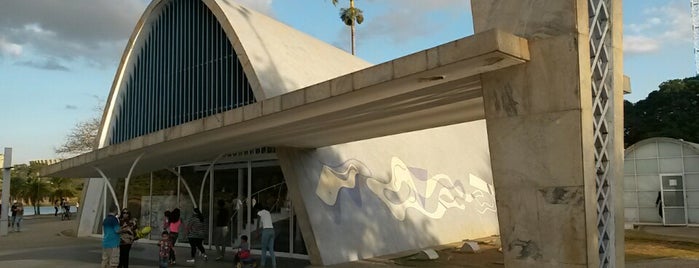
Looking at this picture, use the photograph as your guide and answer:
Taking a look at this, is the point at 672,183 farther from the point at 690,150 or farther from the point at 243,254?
the point at 243,254

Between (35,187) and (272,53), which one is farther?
(35,187)

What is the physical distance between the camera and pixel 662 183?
78.7 feet

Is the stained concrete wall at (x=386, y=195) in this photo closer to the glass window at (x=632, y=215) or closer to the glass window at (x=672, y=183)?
the glass window at (x=632, y=215)

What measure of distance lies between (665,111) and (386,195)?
40539mm

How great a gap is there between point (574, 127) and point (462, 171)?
529 inches

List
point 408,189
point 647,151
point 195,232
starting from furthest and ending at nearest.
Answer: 1. point 647,151
2. point 408,189
3. point 195,232

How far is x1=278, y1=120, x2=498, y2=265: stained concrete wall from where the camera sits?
12.5 metres

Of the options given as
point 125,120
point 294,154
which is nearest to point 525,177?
point 294,154

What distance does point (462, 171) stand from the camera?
19.2 metres

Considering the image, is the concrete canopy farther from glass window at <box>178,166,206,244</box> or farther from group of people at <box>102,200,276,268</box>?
glass window at <box>178,166,206,244</box>

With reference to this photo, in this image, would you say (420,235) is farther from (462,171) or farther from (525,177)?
(525,177)

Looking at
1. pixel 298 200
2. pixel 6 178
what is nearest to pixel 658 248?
pixel 298 200

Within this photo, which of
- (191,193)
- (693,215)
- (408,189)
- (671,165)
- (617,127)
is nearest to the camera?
(617,127)

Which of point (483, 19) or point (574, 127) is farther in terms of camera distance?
point (483, 19)
